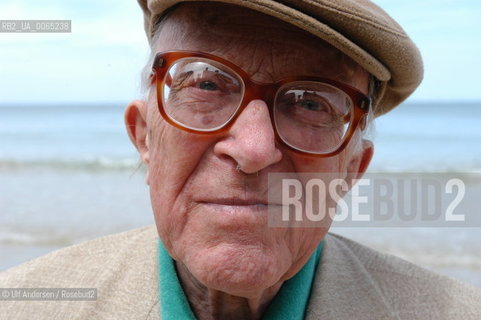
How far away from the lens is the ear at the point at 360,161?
157 cm

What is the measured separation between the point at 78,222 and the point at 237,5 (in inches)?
239

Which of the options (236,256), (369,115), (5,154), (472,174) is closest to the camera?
(236,256)

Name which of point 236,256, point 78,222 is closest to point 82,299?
point 236,256

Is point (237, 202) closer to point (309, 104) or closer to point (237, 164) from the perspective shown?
point (237, 164)

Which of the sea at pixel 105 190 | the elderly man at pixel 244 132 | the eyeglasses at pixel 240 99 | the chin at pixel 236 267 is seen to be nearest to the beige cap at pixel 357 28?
the elderly man at pixel 244 132

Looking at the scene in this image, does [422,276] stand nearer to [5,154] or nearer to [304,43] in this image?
[304,43]

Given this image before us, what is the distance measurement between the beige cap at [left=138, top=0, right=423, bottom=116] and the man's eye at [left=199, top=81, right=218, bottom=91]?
8.2 inches

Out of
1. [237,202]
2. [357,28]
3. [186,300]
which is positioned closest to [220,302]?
[186,300]

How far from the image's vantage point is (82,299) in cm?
153

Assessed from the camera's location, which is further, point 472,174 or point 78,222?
point 472,174

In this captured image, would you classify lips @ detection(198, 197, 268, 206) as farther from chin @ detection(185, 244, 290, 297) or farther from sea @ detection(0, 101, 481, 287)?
sea @ detection(0, 101, 481, 287)

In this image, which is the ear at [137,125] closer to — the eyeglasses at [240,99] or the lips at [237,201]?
the eyeglasses at [240,99]

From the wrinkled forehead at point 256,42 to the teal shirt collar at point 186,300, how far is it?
644mm

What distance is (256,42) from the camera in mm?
1263
